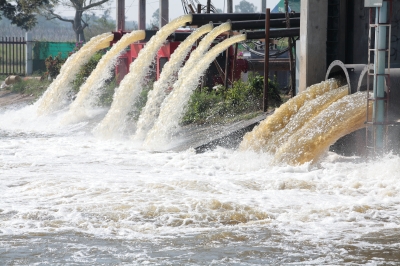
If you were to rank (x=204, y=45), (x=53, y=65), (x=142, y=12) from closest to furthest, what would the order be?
(x=204, y=45) < (x=142, y=12) < (x=53, y=65)

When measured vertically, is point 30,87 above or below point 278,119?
above

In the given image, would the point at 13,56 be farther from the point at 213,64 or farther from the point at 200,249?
the point at 200,249

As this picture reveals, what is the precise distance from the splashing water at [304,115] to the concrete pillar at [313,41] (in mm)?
1930

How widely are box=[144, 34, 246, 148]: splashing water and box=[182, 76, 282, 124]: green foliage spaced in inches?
36.6

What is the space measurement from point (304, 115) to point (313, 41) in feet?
9.32

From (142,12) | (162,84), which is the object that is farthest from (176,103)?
(142,12)

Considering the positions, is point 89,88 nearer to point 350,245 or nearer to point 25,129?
point 25,129

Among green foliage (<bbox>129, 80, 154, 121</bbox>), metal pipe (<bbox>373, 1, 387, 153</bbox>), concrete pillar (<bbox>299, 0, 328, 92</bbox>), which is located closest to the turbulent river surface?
metal pipe (<bbox>373, 1, 387, 153</bbox>)

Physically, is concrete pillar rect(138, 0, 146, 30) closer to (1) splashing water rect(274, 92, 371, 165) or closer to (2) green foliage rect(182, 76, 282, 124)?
(2) green foliage rect(182, 76, 282, 124)

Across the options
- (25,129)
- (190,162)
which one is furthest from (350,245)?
(25,129)

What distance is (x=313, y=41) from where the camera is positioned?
1532 cm

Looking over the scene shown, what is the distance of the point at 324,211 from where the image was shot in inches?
343

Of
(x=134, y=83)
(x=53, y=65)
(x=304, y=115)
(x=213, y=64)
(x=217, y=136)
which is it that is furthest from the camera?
(x=53, y=65)

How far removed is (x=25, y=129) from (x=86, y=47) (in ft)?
10.8
